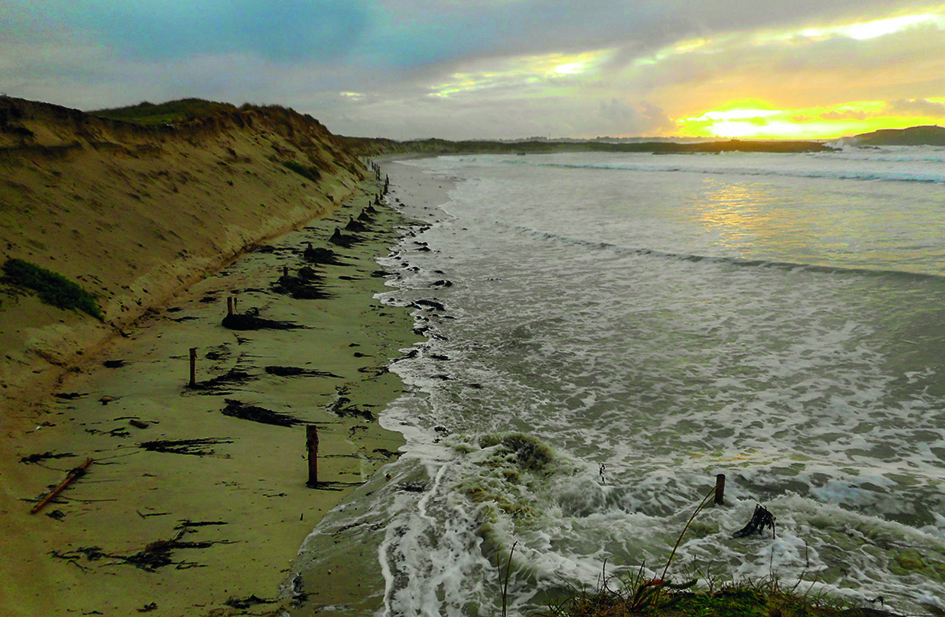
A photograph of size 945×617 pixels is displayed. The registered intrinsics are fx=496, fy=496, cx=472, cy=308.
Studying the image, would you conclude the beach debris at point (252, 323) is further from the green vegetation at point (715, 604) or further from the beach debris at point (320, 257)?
the green vegetation at point (715, 604)

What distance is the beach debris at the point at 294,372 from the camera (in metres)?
7.05

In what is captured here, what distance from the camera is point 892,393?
23.1 feet

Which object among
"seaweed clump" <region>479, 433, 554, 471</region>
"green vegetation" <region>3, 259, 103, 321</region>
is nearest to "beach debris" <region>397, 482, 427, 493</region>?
"seaweed clump" <region>479, 433, 554, 471</region>

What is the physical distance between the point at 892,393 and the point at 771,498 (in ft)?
12.5

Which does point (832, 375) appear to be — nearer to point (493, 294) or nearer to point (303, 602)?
point (493, 294)

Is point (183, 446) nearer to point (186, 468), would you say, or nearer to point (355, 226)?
point (186, 468)

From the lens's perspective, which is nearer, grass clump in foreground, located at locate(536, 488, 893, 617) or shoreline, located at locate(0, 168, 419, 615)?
grass clump in foreground, located at locate(536, 488, 893, 617)

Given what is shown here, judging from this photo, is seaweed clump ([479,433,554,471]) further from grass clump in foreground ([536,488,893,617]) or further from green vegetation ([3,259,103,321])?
green vegetation ([3,259,103,321])

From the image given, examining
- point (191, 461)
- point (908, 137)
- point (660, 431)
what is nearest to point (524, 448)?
point (660, 431)

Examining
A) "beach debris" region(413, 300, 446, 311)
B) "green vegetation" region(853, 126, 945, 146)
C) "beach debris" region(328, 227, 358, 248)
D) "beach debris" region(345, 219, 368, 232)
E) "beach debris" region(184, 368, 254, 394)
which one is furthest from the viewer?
"green vegetation" region(853, 126, 945, 146)

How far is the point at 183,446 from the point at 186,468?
44cm

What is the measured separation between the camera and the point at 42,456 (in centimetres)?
461

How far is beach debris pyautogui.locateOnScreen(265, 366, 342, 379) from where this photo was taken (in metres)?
7.05

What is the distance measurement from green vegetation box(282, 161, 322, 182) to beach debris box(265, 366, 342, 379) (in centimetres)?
2019
